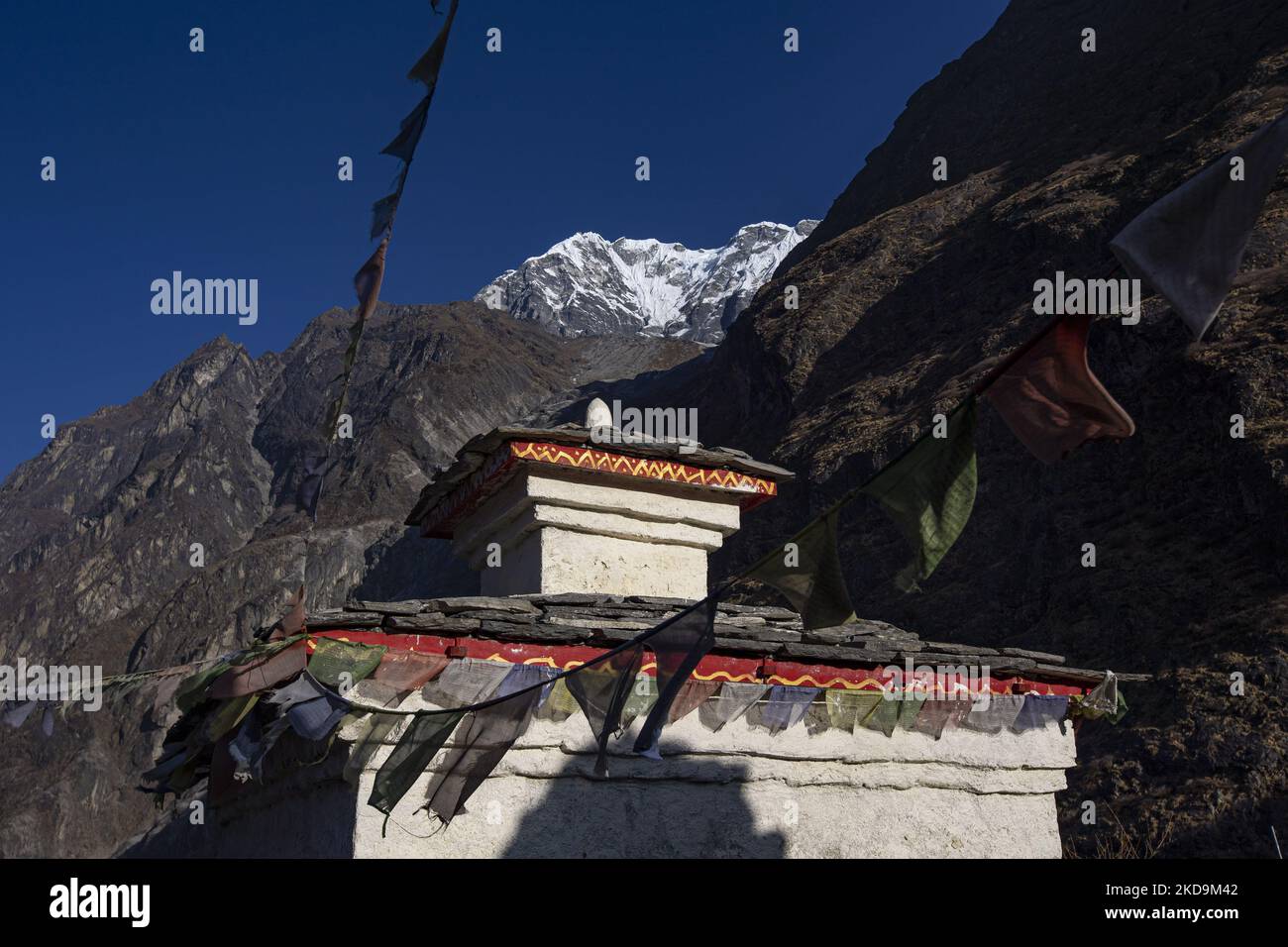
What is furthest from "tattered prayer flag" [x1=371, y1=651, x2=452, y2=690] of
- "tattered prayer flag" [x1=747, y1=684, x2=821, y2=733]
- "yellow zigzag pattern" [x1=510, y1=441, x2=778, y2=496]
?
"yellow zigzag pattern" [x1=510, y1=441, x2=778, y2=496]

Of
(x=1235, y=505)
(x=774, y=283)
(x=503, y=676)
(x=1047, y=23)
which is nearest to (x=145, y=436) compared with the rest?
(x=774, y=283)

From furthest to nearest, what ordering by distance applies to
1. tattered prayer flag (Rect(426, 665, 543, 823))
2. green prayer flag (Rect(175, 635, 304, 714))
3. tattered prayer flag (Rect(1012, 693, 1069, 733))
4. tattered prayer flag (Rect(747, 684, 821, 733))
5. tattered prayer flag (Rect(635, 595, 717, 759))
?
tattered prayer flag (Rect(1012, 693, 1069, 733))
tattered prayer flag (Rect(747, 684, 821, 733))
green prayer flag (Rect(175, 635, 304, 714))
tattered prayer flag (Rect(426, 665, 543, 823))
tattered prayer flag (Rect(635, 595, 717, 759))

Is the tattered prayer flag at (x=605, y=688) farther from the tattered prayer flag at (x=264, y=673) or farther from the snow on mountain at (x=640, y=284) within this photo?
the snow on mountain at (x=640, y=284)

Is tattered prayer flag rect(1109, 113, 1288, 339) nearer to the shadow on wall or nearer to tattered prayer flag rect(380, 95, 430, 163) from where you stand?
tattered prayer flag rect(380, 95, 430, 163)

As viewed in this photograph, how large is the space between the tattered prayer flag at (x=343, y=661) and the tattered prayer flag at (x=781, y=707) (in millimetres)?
2160

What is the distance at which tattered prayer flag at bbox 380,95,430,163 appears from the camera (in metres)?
3.68

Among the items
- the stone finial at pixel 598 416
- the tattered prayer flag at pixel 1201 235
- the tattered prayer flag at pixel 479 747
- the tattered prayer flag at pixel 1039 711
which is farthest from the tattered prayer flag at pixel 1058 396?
the stone finial at pixel 598 416

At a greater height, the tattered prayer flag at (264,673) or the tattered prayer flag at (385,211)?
the tattered prayer flag at (385,211)

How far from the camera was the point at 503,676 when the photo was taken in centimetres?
570

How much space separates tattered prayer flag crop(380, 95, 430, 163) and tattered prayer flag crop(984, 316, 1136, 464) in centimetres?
202

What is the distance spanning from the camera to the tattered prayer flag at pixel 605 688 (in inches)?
192

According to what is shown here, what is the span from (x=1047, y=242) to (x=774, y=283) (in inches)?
696

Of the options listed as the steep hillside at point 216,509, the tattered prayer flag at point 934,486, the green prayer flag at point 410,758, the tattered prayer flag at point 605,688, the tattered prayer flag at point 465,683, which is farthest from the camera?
the steep hillside at point 216,509
